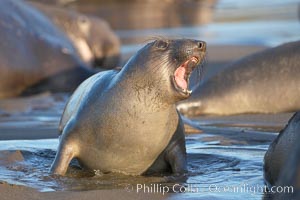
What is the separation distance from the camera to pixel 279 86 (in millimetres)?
6953

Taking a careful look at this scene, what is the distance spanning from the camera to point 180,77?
4316 mm

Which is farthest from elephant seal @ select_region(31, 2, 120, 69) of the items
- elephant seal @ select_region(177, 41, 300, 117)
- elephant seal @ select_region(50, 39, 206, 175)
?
elephant seal @ select_region(50, 39, 206, 175)

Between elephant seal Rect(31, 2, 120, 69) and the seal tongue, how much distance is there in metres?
5.85

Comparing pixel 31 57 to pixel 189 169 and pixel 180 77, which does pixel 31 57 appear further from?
pixel 180 77

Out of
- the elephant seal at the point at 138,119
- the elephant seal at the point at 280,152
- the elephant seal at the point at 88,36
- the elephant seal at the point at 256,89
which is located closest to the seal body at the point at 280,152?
the elephant seal at the point at 280,152

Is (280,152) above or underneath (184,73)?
underneath

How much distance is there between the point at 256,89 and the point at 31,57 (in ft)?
7.69

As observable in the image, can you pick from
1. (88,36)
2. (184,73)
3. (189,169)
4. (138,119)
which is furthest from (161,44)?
(88,36)

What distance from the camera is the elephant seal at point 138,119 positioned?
14.2 ft

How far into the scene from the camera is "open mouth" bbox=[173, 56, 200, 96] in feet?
14.0

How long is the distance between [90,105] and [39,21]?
4654mm

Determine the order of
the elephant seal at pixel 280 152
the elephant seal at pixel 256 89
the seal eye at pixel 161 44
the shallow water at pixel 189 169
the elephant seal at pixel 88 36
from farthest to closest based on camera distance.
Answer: the elephant seal at pixel 88 36
the elephant seal at pixel 256 89
the seal eye at pixel 161 44
the shallow water at pixel 189 169
the elephant seal at pixel 280 152

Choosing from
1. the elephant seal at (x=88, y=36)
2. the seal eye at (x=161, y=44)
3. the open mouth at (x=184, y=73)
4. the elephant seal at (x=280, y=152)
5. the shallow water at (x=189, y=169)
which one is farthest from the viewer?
the elephant seal at (x=88, y=36)

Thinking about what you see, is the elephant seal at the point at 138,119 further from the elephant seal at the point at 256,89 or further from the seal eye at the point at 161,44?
the elephant seal at the point at 256,89
